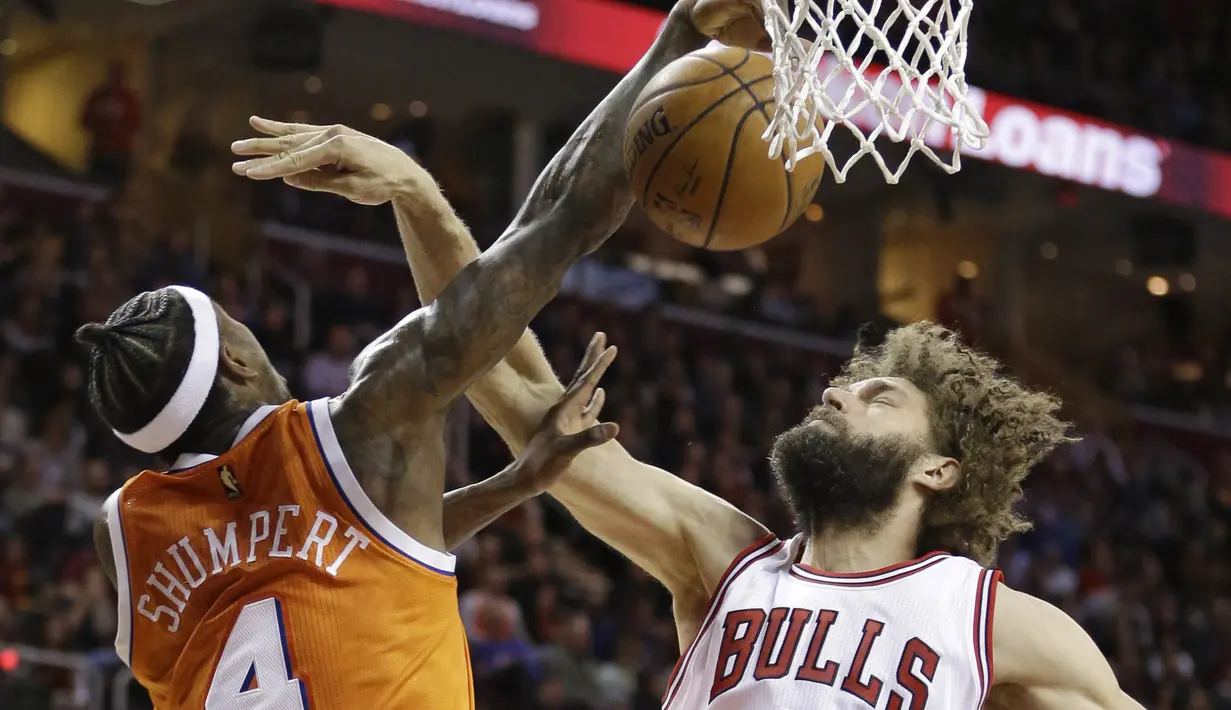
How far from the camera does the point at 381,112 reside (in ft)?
42.7

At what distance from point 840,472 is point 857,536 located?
124 mm

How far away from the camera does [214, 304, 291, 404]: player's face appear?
2803mm

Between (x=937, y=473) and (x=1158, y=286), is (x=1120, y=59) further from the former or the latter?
(x=937, y=473)

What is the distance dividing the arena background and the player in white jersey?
3.65m

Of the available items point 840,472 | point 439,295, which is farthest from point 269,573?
point 840,472

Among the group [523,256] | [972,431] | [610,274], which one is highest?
[523,256]

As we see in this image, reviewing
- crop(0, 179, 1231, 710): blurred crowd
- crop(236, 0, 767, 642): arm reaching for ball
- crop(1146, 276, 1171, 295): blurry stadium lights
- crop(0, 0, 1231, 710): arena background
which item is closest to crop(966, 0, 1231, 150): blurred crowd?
crop(0, 0, 1231, 710): arena background

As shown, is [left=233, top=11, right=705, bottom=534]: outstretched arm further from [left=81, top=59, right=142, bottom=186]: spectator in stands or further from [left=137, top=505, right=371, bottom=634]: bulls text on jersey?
[left=81, top=59, right=142, bottom=186]: spectator in stands

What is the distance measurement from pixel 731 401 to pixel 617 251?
2.31 metres

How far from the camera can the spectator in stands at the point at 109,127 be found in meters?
10.2

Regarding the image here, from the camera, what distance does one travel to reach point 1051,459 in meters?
12.2

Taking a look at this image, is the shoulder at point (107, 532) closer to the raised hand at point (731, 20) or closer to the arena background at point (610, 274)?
the raised hand at point (731, 20)

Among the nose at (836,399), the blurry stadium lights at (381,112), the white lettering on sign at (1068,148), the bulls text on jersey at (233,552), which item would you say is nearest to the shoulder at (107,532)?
the bulls text on jersey at (233,552)

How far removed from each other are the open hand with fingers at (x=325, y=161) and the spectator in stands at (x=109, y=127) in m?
7.73
